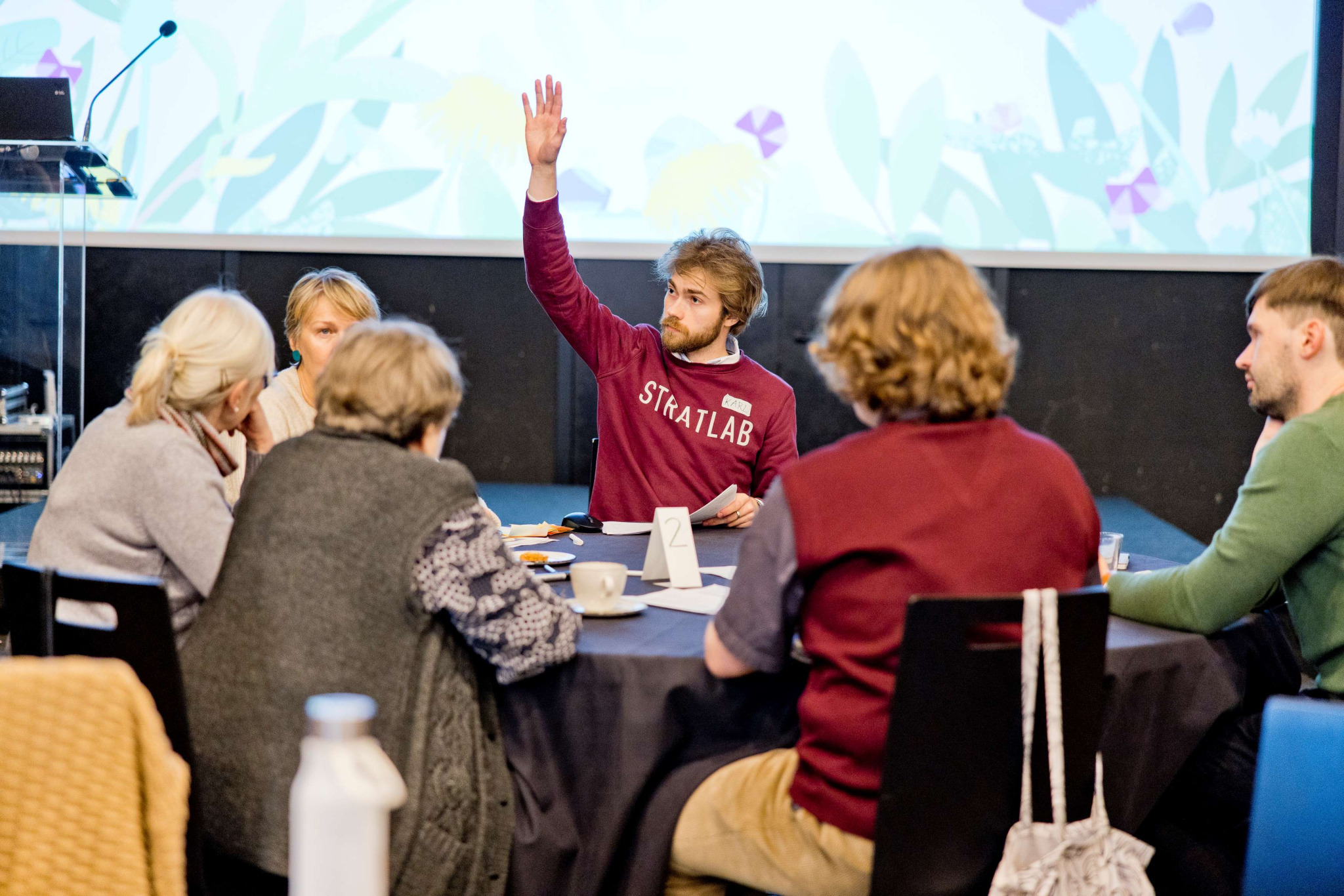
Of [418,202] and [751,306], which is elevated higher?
[418,202]

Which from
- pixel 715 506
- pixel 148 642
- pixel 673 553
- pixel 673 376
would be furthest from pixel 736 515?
pixel 148 642

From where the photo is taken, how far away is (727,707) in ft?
5.20

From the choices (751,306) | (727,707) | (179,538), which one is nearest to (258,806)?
(179,538)

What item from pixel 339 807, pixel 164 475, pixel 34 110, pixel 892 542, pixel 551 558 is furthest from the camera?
pixel 34 110

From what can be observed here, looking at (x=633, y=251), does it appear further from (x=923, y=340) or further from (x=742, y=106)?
(x=923, y=340)

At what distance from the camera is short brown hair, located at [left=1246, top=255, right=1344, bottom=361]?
72.7 inches

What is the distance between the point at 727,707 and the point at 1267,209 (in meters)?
4.51

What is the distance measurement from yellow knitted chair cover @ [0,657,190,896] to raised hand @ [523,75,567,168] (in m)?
2.10

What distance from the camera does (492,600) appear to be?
149 cm

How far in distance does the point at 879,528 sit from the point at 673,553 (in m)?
0.68

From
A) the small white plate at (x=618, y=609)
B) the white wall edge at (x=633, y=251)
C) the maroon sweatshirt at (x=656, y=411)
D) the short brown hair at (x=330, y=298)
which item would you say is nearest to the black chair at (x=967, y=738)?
the small white plate at (x=618, y=609)

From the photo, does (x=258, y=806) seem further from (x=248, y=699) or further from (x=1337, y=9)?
(x=1337, y=9)

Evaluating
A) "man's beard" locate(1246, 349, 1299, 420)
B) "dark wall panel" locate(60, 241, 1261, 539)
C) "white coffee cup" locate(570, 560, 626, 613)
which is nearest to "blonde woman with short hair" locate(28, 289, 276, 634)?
"white coffee cup" locate(570, 560, 626, 613)

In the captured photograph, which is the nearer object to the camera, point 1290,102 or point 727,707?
point 727,707
